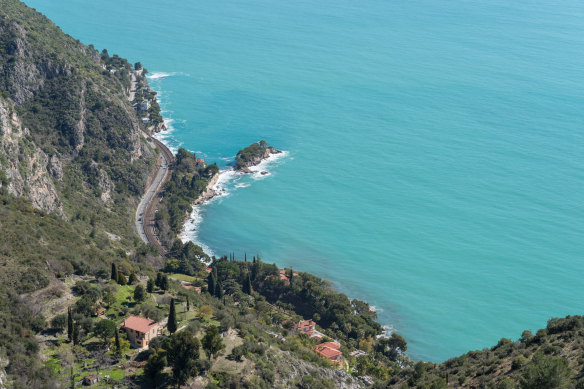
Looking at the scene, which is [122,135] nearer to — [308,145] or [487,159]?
[308,145]

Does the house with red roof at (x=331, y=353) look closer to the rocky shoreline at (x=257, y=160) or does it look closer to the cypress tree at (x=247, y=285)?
the cypress tree at (x=247, y=285)

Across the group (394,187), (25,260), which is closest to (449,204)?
(394,187)

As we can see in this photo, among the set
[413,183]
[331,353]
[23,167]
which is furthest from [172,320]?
[413,183]

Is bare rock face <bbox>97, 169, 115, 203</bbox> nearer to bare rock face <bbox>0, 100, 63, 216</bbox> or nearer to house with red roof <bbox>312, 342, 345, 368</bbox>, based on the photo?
bare rock face <bbox>0, 100, 63, 216</bbox>

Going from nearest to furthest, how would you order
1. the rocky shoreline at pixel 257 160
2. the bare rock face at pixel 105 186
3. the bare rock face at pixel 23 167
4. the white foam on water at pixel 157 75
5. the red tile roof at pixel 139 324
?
the red tile roof at pixel 139 324 < the bare rock face at pixel 23 167 < the bare rock face at pixel 105 186 < the rocky shoreline at pixel 257 160 < the white foam on water at pixel 157 75

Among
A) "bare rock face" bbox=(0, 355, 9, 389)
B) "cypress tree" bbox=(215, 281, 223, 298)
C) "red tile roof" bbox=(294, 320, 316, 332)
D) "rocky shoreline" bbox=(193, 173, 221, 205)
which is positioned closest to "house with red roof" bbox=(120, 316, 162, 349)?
"bare rock face" bbox=(0, 355, 9, 389)

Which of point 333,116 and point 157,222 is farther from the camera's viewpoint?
point 333,116

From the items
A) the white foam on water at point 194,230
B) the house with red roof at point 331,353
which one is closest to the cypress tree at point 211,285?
the house with red roof at point 331,353
